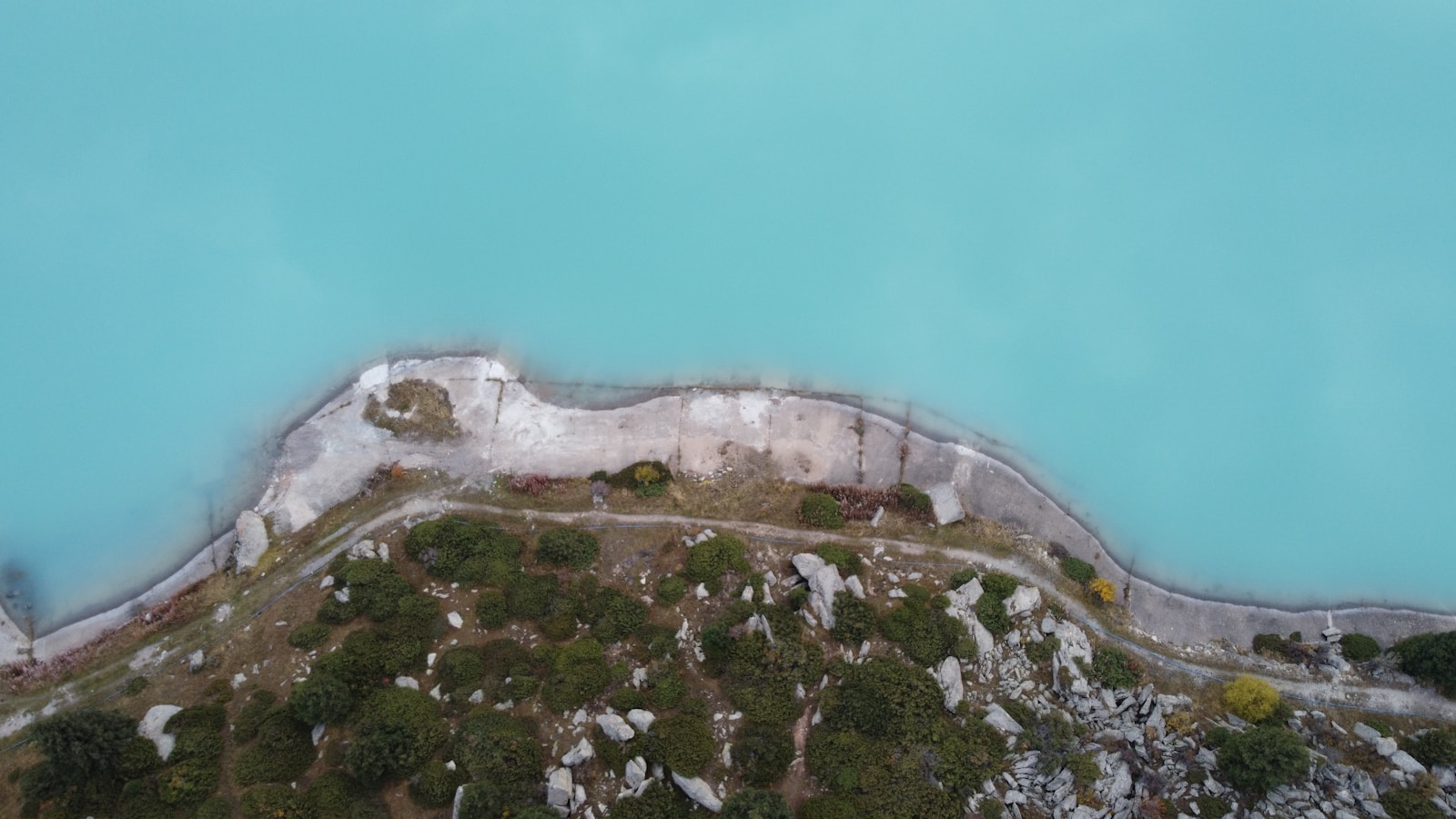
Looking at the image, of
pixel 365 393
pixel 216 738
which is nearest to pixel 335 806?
pixel 216 738

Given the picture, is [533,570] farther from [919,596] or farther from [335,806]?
[919,596]

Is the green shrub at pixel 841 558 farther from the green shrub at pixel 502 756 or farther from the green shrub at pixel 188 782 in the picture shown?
the green shrub at pixel 188 782

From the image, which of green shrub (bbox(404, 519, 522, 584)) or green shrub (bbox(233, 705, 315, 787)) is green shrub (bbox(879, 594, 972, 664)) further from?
green shrub (bbox(233, 705, 315, 787))

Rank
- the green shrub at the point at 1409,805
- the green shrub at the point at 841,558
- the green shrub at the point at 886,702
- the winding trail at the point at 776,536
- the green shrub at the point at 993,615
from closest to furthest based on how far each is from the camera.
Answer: the green shrub at the point at 1409,805 → the green shrub at the point at 886,702 → the green shrub at the point at 993,615 → the green shrub at the point at 841,558 → the winding trail at the point at 776,536

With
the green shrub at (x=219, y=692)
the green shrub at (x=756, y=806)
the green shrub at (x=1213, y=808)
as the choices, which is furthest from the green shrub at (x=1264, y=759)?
the green shrub at (x=219, y=692)

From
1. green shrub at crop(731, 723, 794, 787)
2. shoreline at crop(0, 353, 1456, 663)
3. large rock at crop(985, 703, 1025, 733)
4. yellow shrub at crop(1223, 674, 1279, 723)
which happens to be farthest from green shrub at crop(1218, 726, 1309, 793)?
green shrub at crop(731, 723, 794, 787)
